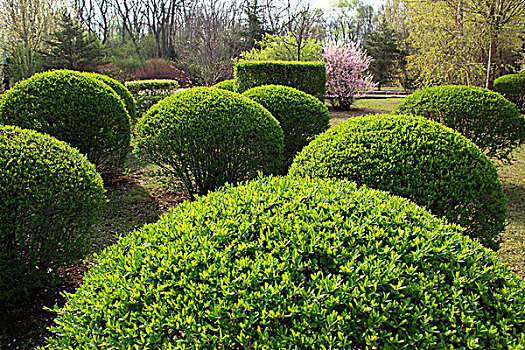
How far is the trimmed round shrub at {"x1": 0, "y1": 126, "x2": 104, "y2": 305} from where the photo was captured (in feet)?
10.2

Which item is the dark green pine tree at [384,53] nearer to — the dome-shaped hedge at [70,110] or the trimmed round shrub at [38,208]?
the dome-shaped hedge at [70,110]

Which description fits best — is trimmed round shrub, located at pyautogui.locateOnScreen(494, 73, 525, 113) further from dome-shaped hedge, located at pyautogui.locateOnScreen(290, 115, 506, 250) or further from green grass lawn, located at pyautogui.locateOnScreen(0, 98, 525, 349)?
dome-shaped hedge, located at pyautogui.locateOnScreen(290, 115, 506, 250)

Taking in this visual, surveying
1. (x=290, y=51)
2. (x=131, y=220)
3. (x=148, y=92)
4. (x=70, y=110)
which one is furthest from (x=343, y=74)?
(x=131, y=220)

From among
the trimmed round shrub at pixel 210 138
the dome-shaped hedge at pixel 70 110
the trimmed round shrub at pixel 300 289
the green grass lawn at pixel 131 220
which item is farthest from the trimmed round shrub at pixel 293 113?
the trimmed round shrub at pixel 300 289

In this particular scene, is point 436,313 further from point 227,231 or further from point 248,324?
point 227,231

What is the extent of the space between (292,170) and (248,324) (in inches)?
96.6

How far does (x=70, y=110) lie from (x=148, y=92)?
37.8ft

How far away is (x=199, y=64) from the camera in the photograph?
19656 millimetres

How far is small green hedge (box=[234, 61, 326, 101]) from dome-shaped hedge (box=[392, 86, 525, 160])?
287 inches

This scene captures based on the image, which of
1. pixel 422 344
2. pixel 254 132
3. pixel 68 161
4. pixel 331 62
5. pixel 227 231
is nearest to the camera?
pixel 422 344

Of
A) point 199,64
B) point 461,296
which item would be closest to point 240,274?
point 461,296

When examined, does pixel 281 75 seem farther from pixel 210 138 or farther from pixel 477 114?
pixel 210 138

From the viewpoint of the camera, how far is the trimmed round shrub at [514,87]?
52.4ft

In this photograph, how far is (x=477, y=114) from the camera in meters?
6.57
